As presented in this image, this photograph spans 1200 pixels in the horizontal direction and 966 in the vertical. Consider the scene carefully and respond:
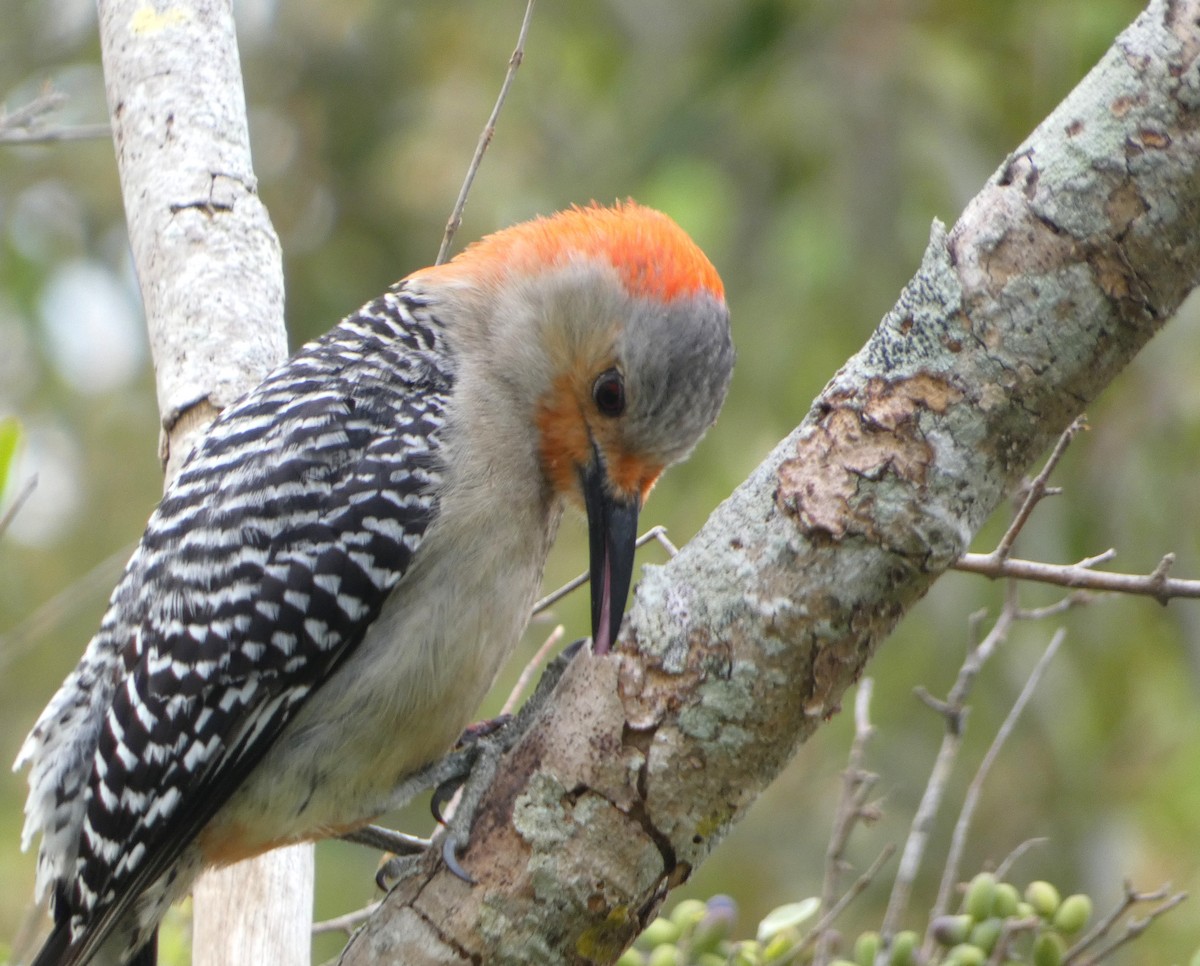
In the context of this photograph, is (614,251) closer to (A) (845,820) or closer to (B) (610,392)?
(B) (610,392)

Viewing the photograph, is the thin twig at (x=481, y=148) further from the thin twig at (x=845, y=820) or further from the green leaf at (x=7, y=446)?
the thin twig at (x=845, y=820)

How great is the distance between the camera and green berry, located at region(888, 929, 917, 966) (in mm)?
2750

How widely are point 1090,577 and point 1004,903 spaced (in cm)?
68

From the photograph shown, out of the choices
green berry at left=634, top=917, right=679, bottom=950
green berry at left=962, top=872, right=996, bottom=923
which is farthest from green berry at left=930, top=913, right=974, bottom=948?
green berry at left=634, top=917, right=679, bottom=950

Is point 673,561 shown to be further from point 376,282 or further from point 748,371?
point 376,282

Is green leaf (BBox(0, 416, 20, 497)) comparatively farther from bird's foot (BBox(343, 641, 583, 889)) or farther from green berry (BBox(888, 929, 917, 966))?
green berry (BBox(888, 929, 917, 966))

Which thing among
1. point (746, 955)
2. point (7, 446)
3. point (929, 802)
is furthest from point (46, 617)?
point (929, 802)

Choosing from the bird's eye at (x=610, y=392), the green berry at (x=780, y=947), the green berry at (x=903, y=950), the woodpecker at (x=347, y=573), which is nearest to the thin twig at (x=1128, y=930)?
the green berry at (x=903, y=950)

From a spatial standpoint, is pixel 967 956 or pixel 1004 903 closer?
pixel 967 956

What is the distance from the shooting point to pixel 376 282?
736 cm

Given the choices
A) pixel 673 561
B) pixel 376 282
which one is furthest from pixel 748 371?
pixel 673 561

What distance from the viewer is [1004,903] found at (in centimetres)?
277

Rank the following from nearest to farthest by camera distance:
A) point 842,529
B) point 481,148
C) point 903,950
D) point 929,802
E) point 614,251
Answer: point 842,529 → point 903,950 → point 929,802 → point 481,148 → point 614,251

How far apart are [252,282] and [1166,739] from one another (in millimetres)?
4127
